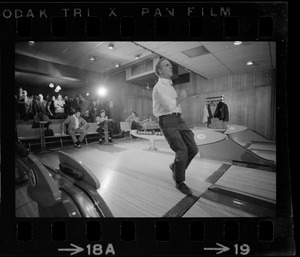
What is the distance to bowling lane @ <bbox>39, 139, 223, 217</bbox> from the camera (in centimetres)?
146

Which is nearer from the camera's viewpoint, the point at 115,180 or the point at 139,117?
the point at 115,180

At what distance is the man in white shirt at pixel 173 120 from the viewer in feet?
5.23

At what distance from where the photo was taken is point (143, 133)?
2775 millimetres

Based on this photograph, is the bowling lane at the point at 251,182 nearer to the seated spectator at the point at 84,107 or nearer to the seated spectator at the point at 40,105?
the seated spectator at the point at 84,107

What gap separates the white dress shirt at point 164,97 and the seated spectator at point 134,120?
3.52ft

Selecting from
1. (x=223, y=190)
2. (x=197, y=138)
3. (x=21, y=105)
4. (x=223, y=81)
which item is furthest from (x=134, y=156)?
(x=223, y=81)
